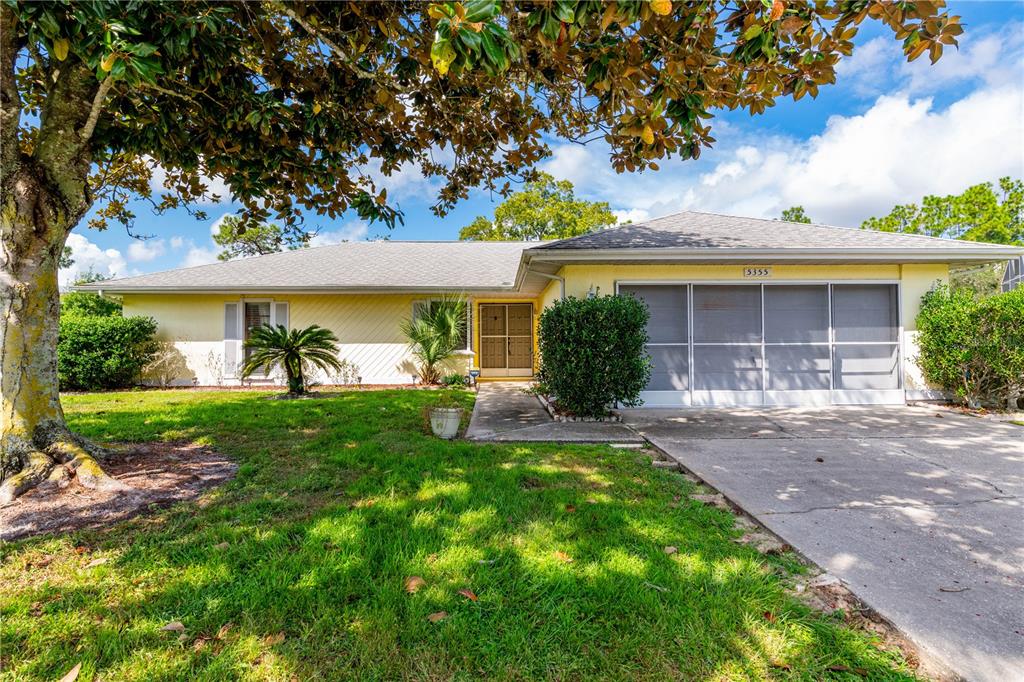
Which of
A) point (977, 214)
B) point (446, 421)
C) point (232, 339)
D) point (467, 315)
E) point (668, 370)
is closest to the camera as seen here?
point (446, 421)

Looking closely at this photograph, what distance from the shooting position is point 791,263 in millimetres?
7773

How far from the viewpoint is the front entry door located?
43.3ft

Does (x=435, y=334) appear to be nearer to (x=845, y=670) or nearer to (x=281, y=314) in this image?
(x=281, y=314)

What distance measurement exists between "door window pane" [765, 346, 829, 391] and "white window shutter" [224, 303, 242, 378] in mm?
12698

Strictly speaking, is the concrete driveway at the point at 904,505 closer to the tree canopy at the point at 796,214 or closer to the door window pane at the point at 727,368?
the door window pane at the point at 727,368

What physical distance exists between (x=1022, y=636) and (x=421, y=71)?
584 centimetres

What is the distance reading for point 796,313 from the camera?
796cm

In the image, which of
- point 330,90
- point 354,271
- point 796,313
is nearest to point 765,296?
point 796,313

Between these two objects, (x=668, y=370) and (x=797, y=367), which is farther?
(x=797, y=367)

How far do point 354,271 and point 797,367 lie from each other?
37.6 ft

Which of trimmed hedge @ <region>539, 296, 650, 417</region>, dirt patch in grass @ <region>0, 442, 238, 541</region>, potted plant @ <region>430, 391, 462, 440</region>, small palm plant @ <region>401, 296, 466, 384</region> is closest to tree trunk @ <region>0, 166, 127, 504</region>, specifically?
dirt patch in grass @ <region>0, 442, 238, 541</region>

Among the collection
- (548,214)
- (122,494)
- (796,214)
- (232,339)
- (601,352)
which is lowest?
(122,494)

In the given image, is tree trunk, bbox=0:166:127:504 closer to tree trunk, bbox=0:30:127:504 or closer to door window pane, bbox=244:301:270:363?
tree trunk, bbox=0:30:127:504

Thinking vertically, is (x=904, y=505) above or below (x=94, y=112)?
below
